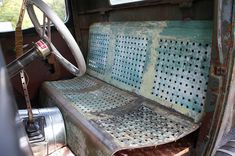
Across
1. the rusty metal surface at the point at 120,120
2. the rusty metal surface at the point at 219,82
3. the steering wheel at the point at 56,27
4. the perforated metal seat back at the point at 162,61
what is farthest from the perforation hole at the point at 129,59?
the rusty metal surface at the point at 219,82

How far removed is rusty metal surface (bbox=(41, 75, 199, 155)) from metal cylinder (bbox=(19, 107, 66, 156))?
2.5 inches

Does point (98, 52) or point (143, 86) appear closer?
point (143, 86)

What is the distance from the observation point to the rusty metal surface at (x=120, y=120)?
4.26 feet

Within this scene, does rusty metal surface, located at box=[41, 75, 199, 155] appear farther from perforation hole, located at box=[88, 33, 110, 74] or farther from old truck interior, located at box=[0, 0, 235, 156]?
perforation hole, located at box=[88, 33, 110, 74]

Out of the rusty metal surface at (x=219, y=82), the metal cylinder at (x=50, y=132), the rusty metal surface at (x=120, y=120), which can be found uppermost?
the rusty metal surface at (x=219, y=82)

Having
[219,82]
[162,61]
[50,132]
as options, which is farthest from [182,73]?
[50,132]

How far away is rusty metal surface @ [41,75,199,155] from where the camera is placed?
4.26 ft

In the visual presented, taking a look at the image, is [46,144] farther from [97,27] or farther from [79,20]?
[79,20]

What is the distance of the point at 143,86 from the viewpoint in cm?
189

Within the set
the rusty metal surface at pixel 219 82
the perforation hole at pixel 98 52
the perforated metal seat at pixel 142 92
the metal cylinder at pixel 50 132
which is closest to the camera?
the rusty metal surface at pixel 219 82

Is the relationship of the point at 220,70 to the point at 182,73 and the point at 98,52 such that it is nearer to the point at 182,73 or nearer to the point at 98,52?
the point at 182,73

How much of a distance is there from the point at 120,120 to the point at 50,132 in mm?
512

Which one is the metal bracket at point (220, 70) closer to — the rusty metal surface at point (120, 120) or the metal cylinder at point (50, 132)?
the rusty metal surface at point (120, 120)

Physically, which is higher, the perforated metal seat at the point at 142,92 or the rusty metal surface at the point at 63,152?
the perforated metal seat at the point at 142,92
